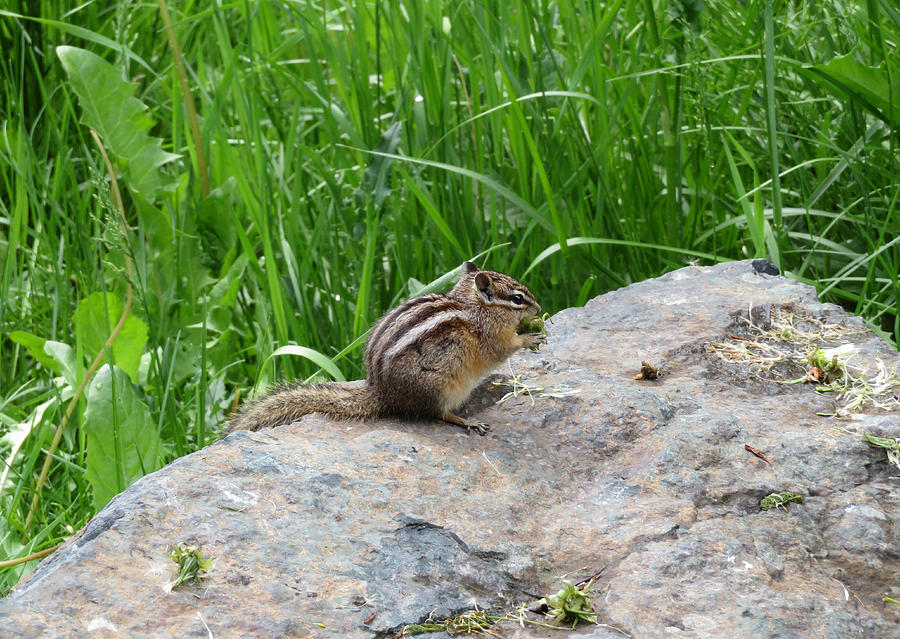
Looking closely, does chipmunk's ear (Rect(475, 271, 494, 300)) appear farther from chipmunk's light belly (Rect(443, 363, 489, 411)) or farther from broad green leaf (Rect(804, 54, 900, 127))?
broad green leaf (Rect(804, 54, 900, 127))

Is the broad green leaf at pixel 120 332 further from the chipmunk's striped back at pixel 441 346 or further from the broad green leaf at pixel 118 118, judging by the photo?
the chipmunk's striped back at pixel 441 346

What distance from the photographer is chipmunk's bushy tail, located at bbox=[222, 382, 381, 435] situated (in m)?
3.27

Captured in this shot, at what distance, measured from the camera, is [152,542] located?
2338 mm

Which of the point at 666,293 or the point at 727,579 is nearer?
the point at 727,579

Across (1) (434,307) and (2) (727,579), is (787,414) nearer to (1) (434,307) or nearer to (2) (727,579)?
(2) (727,579)

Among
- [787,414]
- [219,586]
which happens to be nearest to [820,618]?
[787,414]

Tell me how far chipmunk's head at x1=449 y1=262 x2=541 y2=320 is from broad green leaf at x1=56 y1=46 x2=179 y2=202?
1.58 m

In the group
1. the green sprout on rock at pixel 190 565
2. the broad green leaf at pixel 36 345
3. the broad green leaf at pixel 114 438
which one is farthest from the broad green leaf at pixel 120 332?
the green sprout on rock at pixel 190 565

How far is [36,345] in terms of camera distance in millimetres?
4293

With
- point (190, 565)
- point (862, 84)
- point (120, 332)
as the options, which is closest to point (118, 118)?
point (120, 332)

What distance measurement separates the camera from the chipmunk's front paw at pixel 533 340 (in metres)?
3.63

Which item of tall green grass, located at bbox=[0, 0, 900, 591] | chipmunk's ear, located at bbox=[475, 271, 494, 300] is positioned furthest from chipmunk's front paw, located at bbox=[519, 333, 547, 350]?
tall green grass, located at bbox=[0, 0, 900, 591]

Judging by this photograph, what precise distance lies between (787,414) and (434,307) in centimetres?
119

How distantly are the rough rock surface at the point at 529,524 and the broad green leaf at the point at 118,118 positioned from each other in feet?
6.69
